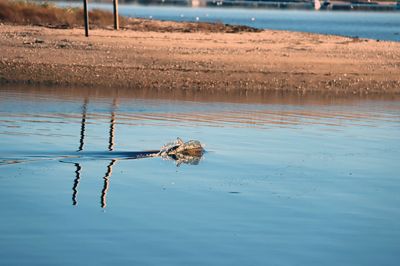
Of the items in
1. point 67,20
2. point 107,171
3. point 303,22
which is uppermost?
point 107,171

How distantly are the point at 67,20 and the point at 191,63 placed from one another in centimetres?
1513

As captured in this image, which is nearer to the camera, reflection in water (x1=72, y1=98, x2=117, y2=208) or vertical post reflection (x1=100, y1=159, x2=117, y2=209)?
vertical post reflection (x1=100, y1=159, x2=117, y2=209)

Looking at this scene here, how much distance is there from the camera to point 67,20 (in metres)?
43.2

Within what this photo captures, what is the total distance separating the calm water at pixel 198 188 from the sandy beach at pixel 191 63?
13.9ft

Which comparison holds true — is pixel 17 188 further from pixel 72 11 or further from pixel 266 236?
pixel 72 11

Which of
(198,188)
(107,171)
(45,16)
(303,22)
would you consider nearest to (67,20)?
(45,16)

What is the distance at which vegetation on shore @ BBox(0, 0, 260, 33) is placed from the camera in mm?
41497

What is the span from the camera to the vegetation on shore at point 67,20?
41497 mm

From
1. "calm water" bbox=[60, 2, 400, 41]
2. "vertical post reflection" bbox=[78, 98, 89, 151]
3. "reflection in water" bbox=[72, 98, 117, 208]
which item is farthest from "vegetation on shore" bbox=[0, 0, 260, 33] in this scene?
"reflection in water" bbox=[72, 98, 117, 208]

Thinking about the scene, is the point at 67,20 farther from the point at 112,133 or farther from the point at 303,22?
the point at 303,22

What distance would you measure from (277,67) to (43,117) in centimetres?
1052

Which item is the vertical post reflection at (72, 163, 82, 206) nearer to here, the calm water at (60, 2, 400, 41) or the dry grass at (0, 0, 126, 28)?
the dry grass at (0, 0, 126, 28)

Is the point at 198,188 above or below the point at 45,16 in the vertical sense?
above

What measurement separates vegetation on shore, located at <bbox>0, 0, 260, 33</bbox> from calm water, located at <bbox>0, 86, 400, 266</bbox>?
1944 cm
